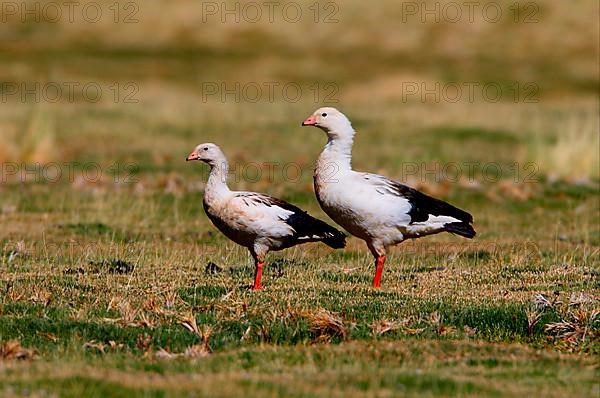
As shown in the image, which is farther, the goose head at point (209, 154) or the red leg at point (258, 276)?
the goose head at point (209, 154)

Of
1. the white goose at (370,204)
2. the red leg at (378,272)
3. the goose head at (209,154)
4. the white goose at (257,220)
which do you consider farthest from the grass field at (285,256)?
the goose head at (209,154)

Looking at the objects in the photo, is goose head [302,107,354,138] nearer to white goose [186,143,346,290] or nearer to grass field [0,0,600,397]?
white goose [186,143,346,290]

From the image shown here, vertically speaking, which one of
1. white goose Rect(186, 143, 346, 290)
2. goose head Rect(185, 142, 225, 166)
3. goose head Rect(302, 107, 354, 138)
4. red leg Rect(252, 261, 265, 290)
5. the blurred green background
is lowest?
red leg Rect(252, 261, 265, 290)

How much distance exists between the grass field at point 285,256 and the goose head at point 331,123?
1.72 meters

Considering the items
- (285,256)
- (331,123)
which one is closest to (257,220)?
(331,123)

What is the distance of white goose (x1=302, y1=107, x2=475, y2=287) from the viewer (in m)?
11.8

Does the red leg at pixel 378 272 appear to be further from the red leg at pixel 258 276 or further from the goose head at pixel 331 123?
the goose head at pixel 331 123

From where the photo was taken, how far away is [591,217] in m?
19.8

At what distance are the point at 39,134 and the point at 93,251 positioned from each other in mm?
13075

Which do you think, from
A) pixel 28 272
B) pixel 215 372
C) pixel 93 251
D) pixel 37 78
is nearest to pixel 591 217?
pixel 93 251

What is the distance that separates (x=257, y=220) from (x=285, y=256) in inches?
141

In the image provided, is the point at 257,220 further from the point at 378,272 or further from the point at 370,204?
the point at 378,272

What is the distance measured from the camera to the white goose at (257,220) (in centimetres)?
1184

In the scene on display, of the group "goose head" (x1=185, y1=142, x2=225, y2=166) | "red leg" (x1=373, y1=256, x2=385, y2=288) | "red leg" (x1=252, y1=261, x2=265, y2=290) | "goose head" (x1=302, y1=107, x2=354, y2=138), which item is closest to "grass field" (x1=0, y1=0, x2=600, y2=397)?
"red leg" (x1=252, y1=261, x2=265, y2=290)
